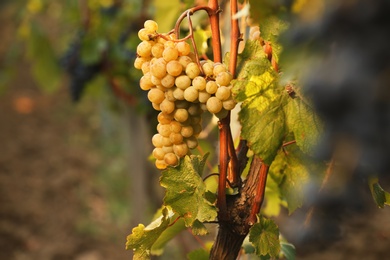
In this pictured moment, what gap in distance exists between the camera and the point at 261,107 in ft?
2.47

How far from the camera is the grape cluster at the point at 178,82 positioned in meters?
0.74

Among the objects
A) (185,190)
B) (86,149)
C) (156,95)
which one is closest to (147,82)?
(156,95)

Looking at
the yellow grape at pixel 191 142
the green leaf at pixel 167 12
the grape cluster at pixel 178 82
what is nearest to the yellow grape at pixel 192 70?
the grape cluster at pixel 178 82

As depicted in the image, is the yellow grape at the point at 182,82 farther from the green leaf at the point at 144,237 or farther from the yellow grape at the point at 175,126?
the green leaf at the point at 144,237

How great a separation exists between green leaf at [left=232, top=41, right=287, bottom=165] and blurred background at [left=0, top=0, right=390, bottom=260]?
0.34 feet

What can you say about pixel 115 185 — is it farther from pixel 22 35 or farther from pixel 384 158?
pixel 384 158

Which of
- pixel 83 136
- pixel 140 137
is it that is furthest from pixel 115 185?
pixel 140 137

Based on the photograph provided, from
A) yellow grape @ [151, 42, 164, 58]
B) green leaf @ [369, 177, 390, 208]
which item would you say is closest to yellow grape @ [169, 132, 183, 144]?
yellow grape @ [151, 42, 164, 58]

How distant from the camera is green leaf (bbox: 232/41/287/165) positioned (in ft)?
2.45

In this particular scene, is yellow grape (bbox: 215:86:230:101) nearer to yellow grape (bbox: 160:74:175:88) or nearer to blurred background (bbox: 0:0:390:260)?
yellow grape (bbox: 160:74:175:88)

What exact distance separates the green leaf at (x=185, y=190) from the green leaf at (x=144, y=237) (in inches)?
1.6

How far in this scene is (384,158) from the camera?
42 cm

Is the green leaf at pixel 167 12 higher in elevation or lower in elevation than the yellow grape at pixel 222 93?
higher

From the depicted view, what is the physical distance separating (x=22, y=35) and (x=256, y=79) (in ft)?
10.2
